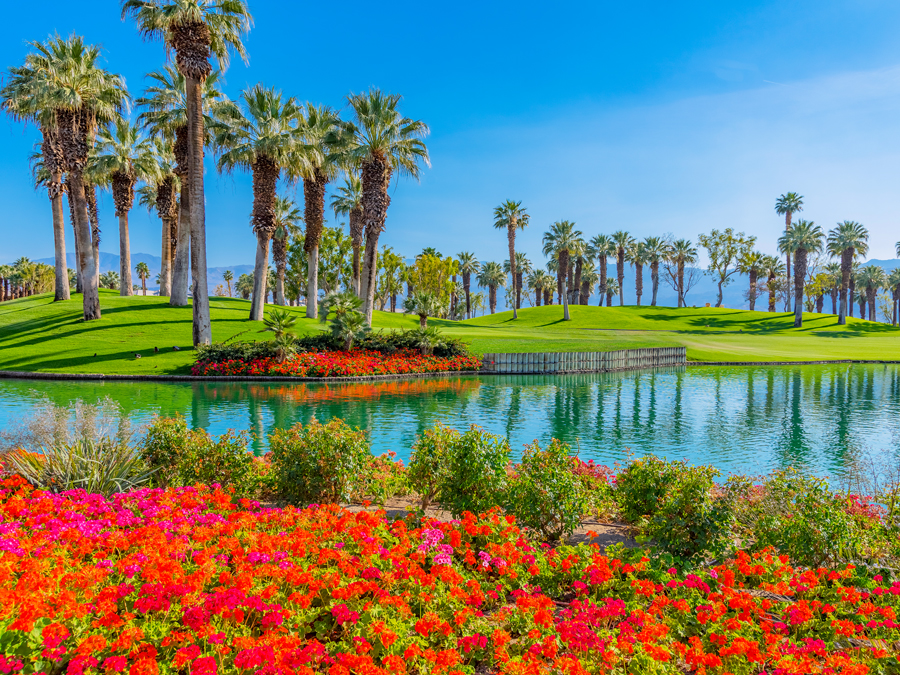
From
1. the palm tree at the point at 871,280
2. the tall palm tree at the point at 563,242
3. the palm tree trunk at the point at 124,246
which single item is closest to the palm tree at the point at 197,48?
the palm tree trunk at the point at 124,246

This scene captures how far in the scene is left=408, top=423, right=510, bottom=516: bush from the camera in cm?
696

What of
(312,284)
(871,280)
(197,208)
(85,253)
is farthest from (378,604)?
(871,280)

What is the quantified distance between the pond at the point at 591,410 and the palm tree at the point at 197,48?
7402mm

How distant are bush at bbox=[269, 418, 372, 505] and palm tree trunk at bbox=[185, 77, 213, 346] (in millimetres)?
24109

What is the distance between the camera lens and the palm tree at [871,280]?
106062 mm

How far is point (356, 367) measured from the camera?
28.1m

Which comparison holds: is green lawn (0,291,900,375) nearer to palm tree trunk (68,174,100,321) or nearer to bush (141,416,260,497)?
palm tree trunk (68,174,100,321)

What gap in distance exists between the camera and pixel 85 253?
34750 mm

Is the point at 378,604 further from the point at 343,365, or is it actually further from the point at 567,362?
the point at 567,362

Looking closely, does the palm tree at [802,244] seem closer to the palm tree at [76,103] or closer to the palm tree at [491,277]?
the palm tree at [491,277]

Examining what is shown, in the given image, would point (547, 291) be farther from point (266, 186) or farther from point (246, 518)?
point (246, 518)

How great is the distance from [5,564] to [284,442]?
3.85 m

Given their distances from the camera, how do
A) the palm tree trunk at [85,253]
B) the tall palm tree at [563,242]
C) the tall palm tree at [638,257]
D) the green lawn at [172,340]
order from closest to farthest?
the green lawn at [172,340] → the palm tree trunk at [85,253] → the tall palm tree at [563,242] → the tall palm tree at [638,257]

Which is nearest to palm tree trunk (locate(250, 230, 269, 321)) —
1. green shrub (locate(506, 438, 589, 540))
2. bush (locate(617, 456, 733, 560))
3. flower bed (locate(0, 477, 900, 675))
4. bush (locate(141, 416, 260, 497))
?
bush (locate(141, 416, 260, 497))
